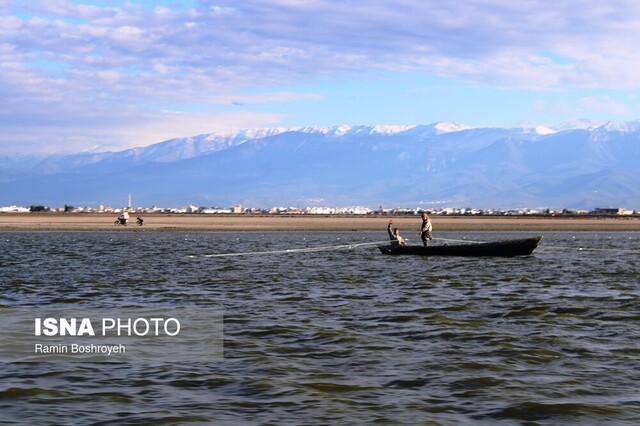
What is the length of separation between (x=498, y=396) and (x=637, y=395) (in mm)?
2016

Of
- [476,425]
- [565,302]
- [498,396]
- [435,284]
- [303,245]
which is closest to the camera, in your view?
[476,425]

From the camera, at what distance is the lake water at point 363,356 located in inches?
519

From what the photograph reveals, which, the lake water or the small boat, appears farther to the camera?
the small boat

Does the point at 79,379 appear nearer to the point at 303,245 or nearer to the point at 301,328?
the point at 301,328

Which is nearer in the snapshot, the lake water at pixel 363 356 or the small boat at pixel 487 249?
the lake water at pixel 363 356

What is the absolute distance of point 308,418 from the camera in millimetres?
12891

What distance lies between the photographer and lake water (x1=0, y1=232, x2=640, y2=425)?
43.3ft

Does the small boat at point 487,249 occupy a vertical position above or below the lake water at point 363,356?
above

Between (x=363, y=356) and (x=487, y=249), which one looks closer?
(x=363, y=356)

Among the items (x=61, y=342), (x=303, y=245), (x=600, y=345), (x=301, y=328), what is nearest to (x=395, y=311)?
(x=301, y=328)

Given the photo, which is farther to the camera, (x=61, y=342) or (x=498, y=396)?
(x=61, y=342)

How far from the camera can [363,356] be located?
16.9 m

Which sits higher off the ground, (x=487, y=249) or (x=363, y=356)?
(x=487, y=249)

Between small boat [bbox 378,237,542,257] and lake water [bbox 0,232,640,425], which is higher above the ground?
small boat [bbox 378,237,542,257]
